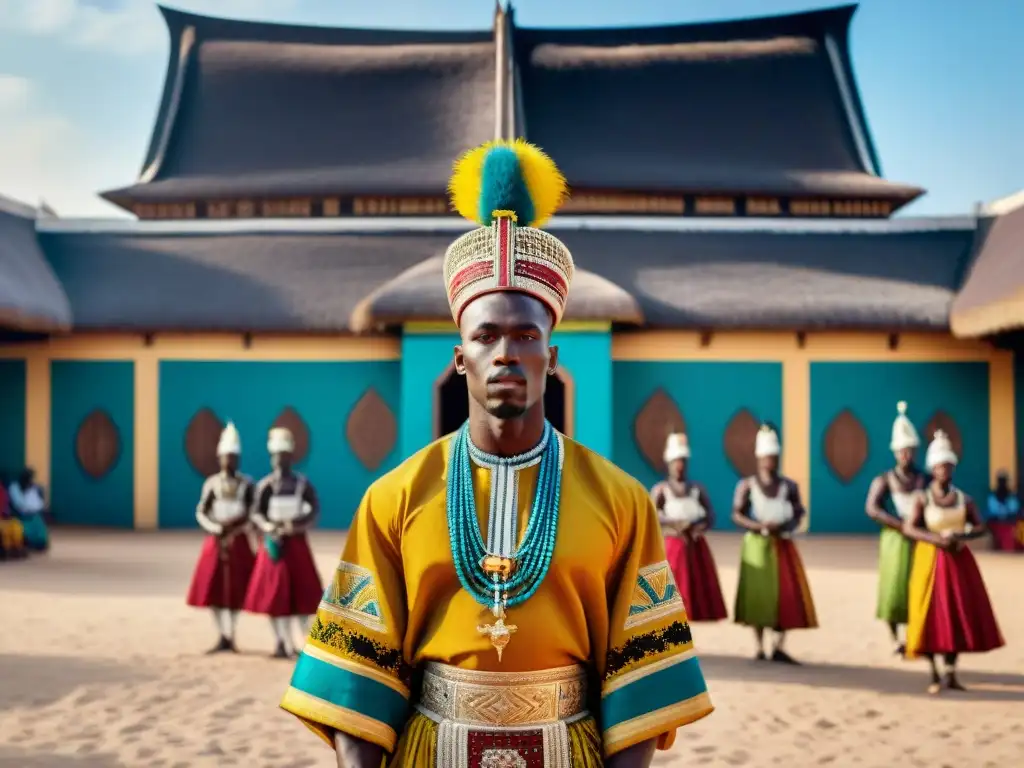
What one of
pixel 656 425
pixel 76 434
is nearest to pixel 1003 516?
pixel 656 425

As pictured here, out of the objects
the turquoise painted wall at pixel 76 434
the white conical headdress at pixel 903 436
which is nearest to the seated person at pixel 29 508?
the turquoise painted wall at pixel 76 434

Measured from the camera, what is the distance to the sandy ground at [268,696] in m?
4.88

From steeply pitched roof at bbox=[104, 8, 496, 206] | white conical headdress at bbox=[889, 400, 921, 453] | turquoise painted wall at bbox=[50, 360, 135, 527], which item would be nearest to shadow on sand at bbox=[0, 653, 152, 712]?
white conical headdress at bbox=[889, 400, 921, 453]

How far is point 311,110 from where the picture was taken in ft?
57.2

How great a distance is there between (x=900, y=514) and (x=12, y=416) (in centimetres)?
1190

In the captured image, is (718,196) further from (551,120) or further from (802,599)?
(802,599)

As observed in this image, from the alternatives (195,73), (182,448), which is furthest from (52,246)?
(195,73)

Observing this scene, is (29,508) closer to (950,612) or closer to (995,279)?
(950,612)

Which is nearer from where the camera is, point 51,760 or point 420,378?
point 51,760

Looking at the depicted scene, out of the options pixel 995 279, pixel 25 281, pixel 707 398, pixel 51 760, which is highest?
pixel 25 281

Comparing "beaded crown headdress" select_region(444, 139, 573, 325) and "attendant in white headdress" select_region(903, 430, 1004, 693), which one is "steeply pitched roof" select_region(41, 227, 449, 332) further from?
"beaded crown headdress" select_region(444, 139, 573, 325)

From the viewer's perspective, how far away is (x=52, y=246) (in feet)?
48.3

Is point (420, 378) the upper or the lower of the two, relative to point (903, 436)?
upper

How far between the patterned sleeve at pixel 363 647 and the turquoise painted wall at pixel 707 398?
451 inches
